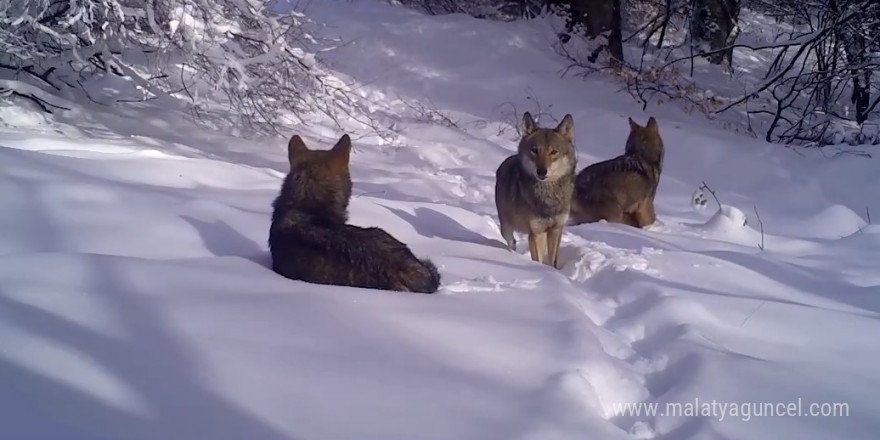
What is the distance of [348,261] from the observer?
399cm

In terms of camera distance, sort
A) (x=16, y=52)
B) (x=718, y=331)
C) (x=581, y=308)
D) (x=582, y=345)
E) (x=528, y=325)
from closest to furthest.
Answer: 1. (x=582, y=345)
2. (x=528, y=325)
3. (x=718, y=331)
4. (x=581, y=308)
5. (x=16, y=52)

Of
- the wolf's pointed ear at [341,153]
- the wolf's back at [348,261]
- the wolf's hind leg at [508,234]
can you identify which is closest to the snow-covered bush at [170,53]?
the wolf's hind leg at [508,234]

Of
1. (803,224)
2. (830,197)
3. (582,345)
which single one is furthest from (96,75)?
(830,197)

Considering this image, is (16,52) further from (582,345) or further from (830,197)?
(830,197)

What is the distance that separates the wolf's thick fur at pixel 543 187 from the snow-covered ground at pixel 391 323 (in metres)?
0.29

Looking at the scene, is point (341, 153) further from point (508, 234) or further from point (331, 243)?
point (508, 234)

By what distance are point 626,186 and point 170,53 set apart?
631 centimetres

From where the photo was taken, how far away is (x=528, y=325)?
342 cm

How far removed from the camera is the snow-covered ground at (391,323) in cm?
229

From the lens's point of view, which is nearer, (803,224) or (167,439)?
(167,439)

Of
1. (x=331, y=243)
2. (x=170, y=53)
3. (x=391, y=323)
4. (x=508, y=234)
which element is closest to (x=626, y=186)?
(x=508, y=234)

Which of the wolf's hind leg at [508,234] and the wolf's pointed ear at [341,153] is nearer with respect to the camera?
the wolf's pointed ear at [341,153]

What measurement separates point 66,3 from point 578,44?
1122 centimetres

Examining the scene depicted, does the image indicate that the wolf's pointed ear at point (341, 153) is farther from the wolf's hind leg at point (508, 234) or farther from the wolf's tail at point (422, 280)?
the wolf's hind leg at point (508, 234)
